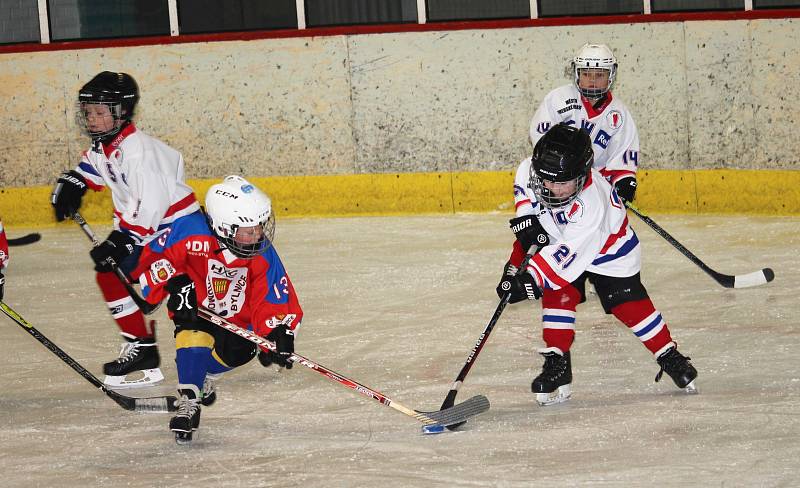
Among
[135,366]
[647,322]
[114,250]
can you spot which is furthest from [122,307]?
[647,322]

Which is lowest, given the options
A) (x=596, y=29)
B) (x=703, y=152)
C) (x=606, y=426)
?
(x=606, y=426)

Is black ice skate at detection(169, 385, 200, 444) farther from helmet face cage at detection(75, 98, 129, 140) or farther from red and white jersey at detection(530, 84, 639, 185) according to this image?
red and white jersey at detection(530, 84, 639, 185)

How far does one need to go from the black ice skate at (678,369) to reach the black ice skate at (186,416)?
4.22 feet

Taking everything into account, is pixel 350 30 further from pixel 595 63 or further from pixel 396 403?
pixel 396 403

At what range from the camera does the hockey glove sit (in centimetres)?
355

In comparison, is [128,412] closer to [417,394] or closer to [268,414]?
[268,414]

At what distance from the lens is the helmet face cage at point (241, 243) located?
3330 millimetres

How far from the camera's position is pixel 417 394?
12.6 feet

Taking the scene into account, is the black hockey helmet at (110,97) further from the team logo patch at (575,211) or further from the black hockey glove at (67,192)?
the team logo patch at (575,211)

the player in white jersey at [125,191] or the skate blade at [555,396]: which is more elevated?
the player in white jersey at [125,191]

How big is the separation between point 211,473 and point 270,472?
0.47ft

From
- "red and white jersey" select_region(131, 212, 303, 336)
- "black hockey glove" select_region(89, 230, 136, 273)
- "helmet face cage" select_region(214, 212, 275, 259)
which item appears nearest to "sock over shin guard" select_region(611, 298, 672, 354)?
"red and white jersey" select_region(131, 212, 303, 336)

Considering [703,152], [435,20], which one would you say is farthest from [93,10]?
[703,152]

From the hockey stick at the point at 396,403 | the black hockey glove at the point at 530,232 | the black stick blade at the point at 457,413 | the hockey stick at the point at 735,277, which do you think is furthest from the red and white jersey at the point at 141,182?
the hockey stick at the point at 735,277
